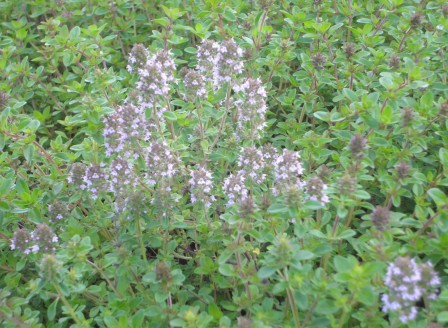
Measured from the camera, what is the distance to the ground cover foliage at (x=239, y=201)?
2.41 metres

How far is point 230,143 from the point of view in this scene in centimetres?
328

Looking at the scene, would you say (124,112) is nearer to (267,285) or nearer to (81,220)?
(81,220)

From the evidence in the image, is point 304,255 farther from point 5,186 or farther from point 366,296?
point 5,186

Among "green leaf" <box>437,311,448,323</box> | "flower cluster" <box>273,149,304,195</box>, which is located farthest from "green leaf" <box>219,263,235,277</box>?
"green leaf" <box>437,311,448,323</box>

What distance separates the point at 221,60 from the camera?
119 inches

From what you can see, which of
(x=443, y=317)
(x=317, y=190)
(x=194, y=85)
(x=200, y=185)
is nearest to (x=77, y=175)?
(x=200, y=185)

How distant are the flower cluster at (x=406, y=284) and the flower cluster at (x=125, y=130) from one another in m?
1.47

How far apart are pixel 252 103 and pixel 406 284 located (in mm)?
1378

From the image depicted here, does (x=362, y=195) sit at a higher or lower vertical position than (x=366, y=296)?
higher

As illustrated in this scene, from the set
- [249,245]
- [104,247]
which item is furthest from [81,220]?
[249,245]

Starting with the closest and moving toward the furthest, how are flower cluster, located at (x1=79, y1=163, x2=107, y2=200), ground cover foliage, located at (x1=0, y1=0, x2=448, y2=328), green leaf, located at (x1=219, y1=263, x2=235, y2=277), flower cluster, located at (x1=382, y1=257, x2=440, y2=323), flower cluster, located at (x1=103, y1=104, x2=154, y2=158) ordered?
1. flower cluster, located at (x1=382, y1=257, x2=440, y2=323)
2. ground cover foliage, located at (x1=0, y1=0, x2=448, y2=328)
3. green leaf, located at (x1=219, y1=263, x2=235, y2=277)
4. flower cluster, located at (x1=103, y1=104, x2=154, y2=158)
5. flower cluster, located at (x1=79, y1=163, x2=107, y2=200)

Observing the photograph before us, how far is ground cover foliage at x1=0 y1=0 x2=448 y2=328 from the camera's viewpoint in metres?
2.41

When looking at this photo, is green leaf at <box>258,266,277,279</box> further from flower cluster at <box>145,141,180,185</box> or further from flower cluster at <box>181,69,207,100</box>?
flower cluster at <box>181,69,207,100</box>

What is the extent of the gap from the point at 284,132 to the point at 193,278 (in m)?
1.31
